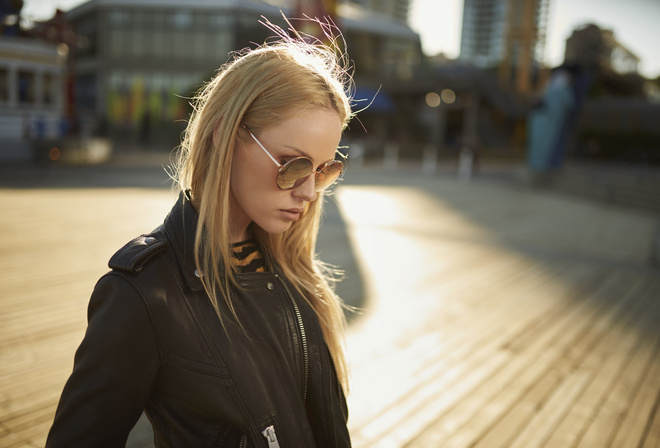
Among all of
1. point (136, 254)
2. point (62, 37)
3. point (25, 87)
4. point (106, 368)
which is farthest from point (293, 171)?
point (62, 37)

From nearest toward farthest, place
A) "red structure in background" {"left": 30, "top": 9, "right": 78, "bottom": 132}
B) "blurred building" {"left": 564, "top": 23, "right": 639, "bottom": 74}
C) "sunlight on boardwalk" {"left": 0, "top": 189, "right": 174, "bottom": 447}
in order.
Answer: "sunlight on boardwalk" {"left": 0, "top": 189, "right": 174, "bottom": 447}, "red structure in background" {"left": 30, "top": 9, "right": 78, "bottom": 132}, "blurred building" {"left": 564, "top": 23, "right": 639, "bottom": 74}

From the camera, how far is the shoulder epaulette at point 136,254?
3.43 feet

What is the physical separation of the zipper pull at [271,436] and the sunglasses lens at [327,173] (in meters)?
0.60

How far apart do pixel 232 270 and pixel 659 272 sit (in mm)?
7465

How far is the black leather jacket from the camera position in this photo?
1015mm

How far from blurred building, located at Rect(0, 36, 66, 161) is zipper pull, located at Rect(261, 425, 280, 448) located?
16211 mm

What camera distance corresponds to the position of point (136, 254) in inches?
41.9

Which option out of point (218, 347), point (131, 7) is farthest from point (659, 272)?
point (131, 7)

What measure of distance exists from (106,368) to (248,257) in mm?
518

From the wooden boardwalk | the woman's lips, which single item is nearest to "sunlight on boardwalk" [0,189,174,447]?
the wooden boardwalk

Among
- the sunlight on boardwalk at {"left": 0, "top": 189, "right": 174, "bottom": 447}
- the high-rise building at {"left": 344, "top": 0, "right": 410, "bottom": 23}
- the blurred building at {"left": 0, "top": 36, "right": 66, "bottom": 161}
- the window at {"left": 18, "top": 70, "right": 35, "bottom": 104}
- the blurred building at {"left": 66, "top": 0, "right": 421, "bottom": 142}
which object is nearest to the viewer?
the sunlight on boardwalk at {"left": 0, "top": 189, "right": 174, "bottom": 447}

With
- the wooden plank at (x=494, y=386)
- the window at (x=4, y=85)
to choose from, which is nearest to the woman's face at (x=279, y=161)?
the wooden plank at (x=494, y=386)

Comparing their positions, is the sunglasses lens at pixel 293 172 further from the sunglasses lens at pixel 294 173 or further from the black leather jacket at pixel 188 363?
the black leather jacket at pixel 188 363

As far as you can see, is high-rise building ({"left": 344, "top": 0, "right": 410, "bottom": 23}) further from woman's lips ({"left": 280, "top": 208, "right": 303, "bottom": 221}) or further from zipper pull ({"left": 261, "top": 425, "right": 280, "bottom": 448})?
zipper pull ({"left": 261, "top": 425, "right": 280, "bottom": 448})
